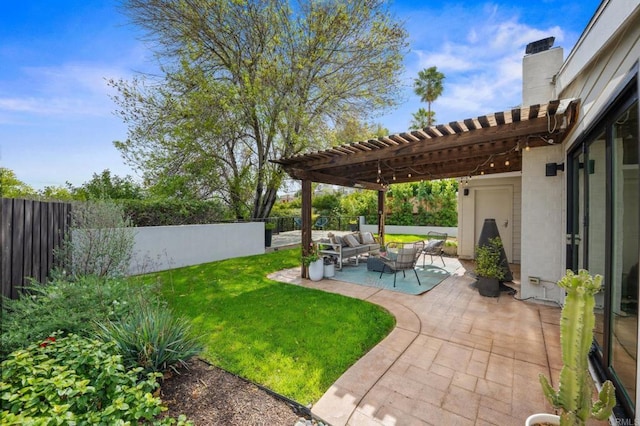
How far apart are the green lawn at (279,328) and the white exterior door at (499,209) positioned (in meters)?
6.67

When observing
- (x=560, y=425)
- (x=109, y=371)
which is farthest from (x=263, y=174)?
(x=560, y=425)

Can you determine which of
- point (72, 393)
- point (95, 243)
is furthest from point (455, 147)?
point (95, 243)

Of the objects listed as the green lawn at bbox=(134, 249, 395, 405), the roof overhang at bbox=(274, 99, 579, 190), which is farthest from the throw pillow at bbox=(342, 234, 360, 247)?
the green lawn at bbox=(134, 249, 395, 405)

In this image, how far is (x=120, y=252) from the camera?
4.32 meters

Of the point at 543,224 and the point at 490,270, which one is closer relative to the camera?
the point at 543,224

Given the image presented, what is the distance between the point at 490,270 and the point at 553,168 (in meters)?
2.22

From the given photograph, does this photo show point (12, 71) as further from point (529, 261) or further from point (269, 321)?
point (529, 261)

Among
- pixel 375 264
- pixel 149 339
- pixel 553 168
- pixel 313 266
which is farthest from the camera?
pixel 375 264

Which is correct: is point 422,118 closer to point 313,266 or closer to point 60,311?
point 313,266

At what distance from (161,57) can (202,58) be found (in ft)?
4.99

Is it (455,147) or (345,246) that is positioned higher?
(455,147)

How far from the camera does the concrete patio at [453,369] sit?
2.29m

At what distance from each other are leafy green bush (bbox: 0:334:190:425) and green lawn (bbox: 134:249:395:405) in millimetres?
1249

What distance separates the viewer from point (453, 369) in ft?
9.61
